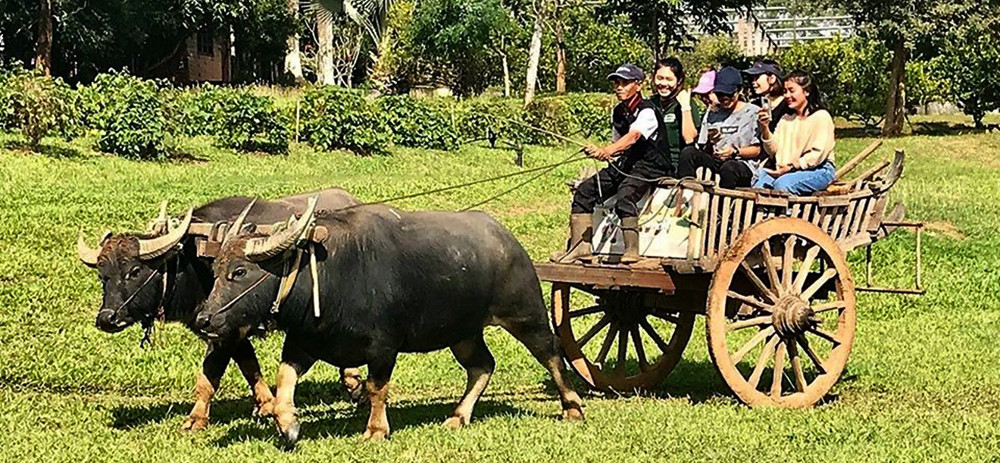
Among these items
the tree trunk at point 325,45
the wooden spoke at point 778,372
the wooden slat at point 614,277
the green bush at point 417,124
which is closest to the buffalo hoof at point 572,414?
the wooden slat at point 614,277

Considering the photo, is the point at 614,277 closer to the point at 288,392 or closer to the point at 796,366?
the point at 796,366

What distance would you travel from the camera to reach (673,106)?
9.16 meters

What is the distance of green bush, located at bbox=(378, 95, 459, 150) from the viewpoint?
28.6 m

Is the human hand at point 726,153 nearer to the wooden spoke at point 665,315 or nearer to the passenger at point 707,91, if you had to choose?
the passenger at point 707,91

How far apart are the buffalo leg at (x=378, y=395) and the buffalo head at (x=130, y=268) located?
1574 mm

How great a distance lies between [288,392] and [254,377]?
5.14 feet

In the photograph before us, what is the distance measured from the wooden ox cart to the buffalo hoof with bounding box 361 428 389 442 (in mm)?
1943

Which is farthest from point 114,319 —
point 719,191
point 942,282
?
point 942,282

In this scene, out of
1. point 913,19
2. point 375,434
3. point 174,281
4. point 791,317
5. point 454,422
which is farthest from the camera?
point 913,19

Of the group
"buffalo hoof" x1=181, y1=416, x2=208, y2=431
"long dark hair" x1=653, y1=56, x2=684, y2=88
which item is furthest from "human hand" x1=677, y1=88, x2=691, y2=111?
"buffalo hoof" x1=181, y1=416, x2=208, y2=431

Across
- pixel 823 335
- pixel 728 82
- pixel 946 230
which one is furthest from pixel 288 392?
pixel 946 230

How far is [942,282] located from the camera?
51.3ft

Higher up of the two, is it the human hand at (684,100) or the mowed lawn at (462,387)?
the human hand at (684,100)

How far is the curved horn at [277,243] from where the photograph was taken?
7359 mm
